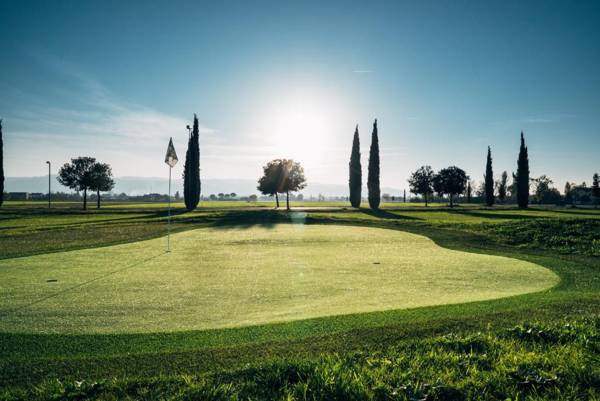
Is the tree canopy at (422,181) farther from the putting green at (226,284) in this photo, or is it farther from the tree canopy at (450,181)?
the putting green at (226,284)

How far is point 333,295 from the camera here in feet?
25.0

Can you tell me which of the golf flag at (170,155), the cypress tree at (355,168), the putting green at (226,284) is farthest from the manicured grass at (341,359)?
the cypress tree at (355,168)

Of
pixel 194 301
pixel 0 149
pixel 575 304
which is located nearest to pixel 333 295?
pixel 194 301

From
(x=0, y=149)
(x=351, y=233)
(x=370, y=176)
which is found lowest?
(x=351, y=233)

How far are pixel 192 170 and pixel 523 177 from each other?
6248 centimetres

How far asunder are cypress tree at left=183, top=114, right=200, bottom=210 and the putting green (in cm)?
4330

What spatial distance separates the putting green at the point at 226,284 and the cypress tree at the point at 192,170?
43.3 m

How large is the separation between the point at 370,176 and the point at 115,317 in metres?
58.0

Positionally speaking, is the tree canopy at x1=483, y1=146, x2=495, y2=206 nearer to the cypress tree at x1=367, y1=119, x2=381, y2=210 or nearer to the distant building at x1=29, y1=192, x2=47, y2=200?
the cypress tree at x1=367, y1=119, x2=381, y2=210

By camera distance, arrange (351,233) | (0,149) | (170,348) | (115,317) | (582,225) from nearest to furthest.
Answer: (170,348) → (115,317) → (582,225) → (351,233) → (0,149)

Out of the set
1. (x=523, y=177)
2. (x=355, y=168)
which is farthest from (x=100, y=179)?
(x=523, y=177)

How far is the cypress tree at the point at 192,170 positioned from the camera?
5656 centimetres

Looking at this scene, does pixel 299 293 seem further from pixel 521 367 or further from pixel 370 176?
pixel 370 176

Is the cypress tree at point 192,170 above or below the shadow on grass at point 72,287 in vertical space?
above
